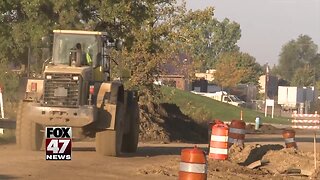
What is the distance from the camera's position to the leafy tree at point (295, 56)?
186 metres

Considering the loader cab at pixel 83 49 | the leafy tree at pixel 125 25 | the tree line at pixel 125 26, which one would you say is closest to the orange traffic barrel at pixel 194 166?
the loader cab at pixel 83 49

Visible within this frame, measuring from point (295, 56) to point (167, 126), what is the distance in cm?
15323

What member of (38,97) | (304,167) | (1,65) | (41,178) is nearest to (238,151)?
(304,167)

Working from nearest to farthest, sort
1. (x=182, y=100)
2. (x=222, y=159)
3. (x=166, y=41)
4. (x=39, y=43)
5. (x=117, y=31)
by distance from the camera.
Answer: (x=222, y=159), (x=39, y=43), (x=117, y=31), (x=166, y=41), (x=182, y=100)

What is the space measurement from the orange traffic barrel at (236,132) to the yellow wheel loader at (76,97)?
3205 mm

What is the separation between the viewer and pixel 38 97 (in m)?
21.0

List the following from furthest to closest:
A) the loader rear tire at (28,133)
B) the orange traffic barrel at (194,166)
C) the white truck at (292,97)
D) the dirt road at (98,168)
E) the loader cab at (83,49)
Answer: the white truck at (292,97)
the loader cab at (83,49)
the loader rear tire at (28,133)
the dirt road at (98,168)
the orange traffic barrel at (194,166)

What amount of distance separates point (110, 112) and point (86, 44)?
97.4 inches

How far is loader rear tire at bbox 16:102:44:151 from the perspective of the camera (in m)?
21.2

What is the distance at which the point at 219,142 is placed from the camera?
805 inches

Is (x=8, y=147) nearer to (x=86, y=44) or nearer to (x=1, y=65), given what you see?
(x=86, y=44)

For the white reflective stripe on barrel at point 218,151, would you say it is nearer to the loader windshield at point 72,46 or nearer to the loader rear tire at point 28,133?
the loader windshield at point 72,46

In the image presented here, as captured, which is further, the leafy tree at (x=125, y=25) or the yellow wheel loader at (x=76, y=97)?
the leafy tree at (x=125, y=25)

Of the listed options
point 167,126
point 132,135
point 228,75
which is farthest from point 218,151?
point 228,75
